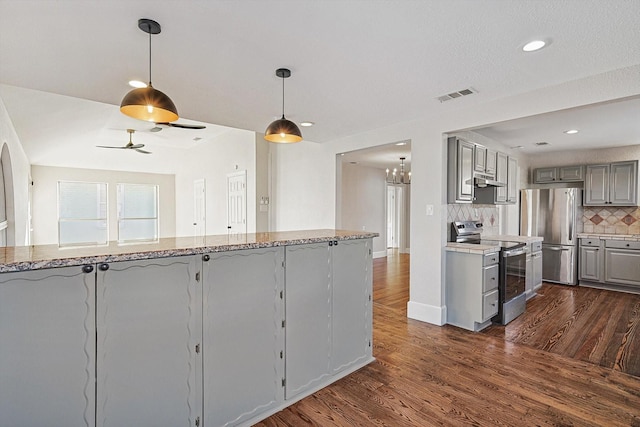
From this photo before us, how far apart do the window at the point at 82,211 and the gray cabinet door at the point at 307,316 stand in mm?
8800

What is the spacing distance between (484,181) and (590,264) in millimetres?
2888

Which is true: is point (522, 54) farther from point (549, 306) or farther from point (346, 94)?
point (549, 306)

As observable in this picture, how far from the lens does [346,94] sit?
3.09 metres

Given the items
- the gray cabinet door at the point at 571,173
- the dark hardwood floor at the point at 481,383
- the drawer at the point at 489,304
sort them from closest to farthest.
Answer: the dark hardwood floor at the point at 481,383, the drawer at the point at 489,304, the gray cabinet door at the point at 571,173

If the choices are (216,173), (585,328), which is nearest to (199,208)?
(216,173)

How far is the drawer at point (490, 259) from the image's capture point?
3489mm

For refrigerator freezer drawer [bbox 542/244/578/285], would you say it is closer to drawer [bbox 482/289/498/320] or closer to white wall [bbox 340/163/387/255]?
drawer [bbox 482/289/498/320]

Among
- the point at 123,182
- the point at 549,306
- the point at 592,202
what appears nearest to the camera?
the point at 549,306

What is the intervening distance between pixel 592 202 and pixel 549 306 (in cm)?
256

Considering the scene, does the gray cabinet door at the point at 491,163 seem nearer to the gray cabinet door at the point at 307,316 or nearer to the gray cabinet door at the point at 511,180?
the gray cabinet door at the point at 511,180

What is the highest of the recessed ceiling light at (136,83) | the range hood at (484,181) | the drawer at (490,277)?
the recessed ceiling light at (136,83)

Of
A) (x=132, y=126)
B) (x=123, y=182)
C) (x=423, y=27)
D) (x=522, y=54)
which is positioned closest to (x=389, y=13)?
(x=423, y=27)

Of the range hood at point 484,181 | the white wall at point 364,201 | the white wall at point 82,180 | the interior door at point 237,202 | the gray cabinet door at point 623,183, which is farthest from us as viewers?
the white wall at point 82,180

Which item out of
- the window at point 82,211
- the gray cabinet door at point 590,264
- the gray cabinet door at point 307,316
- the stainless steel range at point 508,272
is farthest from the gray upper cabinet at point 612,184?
the window at point 82,211
